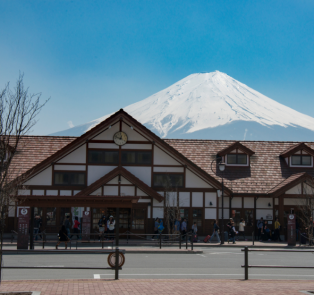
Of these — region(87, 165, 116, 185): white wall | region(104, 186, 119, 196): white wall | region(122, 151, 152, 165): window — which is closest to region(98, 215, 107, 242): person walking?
region(104, 186, 119, 196): white wall

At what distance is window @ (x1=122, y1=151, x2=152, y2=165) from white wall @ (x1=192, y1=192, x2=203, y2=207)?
379 centimetres

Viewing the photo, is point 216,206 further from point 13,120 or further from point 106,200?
point 13,120

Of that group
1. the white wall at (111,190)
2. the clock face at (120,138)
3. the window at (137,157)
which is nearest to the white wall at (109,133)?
the clock face at (120,138)

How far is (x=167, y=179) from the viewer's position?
3139cm

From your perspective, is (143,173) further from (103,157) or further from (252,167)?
(252,167)

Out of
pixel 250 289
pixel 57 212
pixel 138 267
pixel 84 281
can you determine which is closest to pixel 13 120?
pixel 84 281

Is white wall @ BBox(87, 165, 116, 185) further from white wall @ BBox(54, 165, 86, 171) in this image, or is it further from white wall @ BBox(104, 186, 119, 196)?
white wall @ BBox(104, 186, 119, 196)

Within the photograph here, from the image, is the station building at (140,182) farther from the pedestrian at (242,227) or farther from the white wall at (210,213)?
the pedestrian at (242,227)

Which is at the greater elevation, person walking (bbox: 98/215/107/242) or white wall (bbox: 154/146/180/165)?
white wall (bbox: 154/146/180/165)

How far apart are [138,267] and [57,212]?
1599 centimetres

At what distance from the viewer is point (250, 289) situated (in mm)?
10453

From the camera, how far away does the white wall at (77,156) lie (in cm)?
3088

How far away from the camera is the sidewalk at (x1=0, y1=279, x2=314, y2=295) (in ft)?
32.6

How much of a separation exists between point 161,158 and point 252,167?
285 inches
